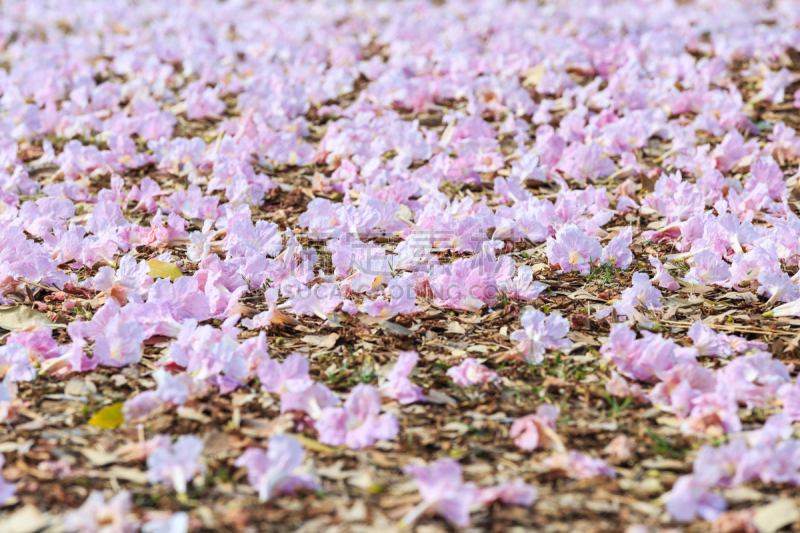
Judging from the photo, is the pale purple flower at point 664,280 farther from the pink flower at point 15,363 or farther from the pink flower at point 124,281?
the pink flower at point 15,363

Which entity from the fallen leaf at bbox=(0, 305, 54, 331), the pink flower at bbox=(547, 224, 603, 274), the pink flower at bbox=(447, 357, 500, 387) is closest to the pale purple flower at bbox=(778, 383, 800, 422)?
the pink flower at bbox=(447, 357, 500, 387)

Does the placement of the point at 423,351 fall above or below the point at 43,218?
below

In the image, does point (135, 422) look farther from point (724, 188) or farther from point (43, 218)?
point (724, 188)

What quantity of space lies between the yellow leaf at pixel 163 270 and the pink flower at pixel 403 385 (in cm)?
103

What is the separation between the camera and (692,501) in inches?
61.9

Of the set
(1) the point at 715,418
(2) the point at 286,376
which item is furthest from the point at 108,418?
(1) the point at 715,418

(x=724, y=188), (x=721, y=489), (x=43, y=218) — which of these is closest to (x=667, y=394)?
(x=721, y=489)

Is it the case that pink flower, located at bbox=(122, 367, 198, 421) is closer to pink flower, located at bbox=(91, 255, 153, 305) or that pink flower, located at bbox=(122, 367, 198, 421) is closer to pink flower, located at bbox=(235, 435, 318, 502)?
pink flower, located at bbox=(235, 435, 318, 502)

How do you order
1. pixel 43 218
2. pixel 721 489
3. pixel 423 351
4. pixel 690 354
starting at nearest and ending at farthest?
pixel 721 489, pixel 690 354, pixel 423 351, pixel 43 218


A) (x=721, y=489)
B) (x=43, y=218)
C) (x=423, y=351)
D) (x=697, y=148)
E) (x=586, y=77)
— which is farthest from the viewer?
(x=586, y=77)

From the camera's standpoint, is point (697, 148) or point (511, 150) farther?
point (511, 150)

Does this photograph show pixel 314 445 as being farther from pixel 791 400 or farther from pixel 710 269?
pixel 710 269

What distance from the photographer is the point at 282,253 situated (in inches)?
108

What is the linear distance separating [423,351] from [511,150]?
2.10 metres
